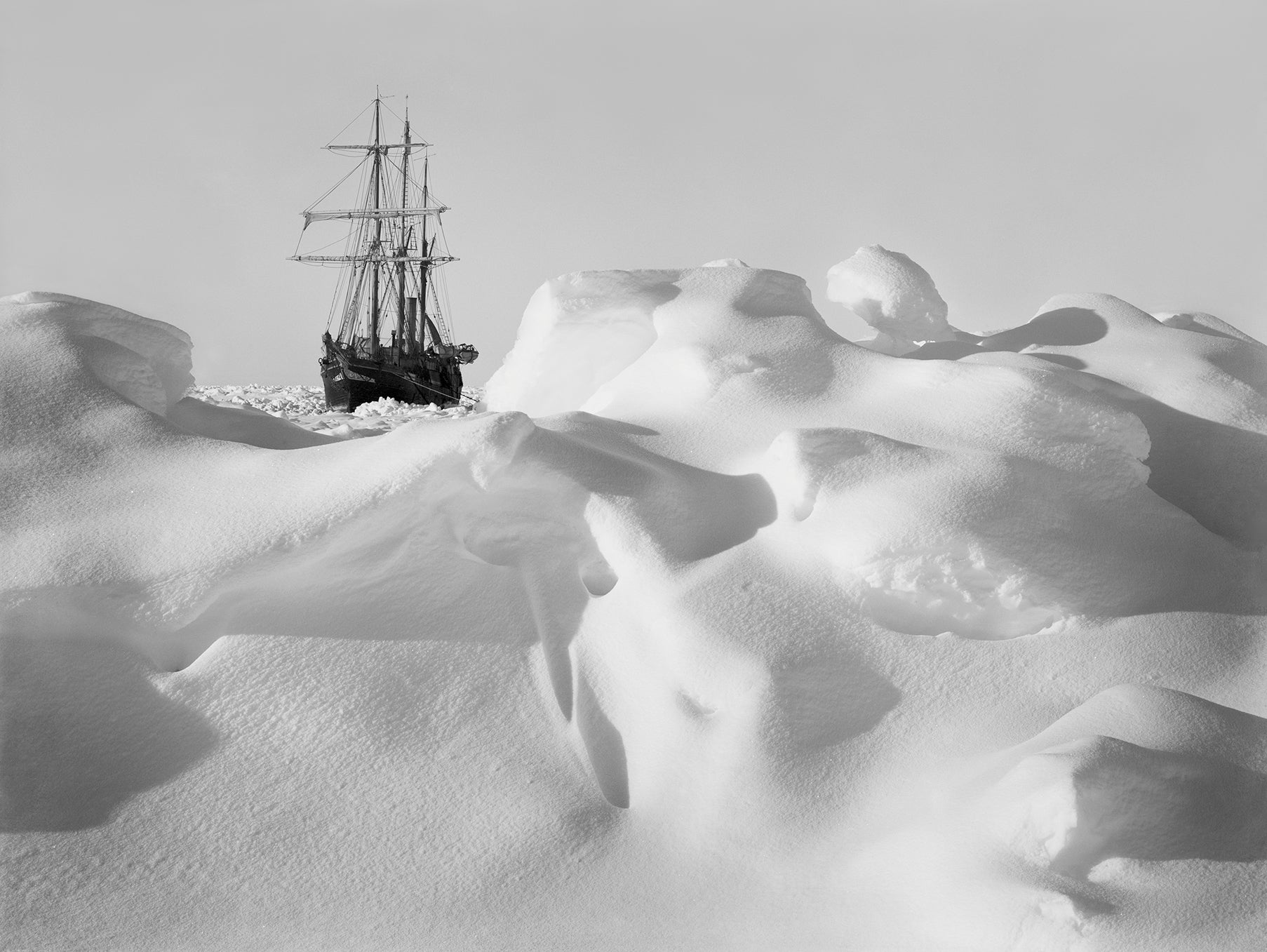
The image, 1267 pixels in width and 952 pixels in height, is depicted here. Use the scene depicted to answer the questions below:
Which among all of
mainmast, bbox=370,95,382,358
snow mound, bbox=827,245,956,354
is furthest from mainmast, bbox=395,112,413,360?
snow mound, bbox=827,245,956,354

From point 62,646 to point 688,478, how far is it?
243cm

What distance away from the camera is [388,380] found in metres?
30.4

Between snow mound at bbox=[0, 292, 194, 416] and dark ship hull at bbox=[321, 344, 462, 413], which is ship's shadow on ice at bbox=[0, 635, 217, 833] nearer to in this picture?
snow mound at bbox=[0, 292, 194, 416]

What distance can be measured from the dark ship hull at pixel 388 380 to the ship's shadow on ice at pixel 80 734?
2282cm

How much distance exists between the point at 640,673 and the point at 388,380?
90.0ft

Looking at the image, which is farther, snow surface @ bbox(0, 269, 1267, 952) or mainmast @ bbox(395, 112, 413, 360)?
mainmast @ bbox(395, 112, 413, 360)

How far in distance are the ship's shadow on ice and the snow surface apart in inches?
0.5

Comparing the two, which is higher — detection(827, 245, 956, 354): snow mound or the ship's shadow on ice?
detection(827, 245, 956, 354): snow mound

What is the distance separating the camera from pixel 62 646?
3932mm

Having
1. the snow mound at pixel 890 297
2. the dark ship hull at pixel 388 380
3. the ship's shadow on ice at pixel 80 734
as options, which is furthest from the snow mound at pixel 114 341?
the dark ship hull at pixel 388 380

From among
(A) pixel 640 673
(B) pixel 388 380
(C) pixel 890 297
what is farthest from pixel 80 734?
(B) pixel 388 380

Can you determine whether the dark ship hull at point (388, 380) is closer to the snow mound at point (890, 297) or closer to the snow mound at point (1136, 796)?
the snow mound at point (890, 297)

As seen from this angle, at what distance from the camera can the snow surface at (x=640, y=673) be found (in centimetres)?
321

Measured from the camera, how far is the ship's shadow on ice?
349 centimetres
